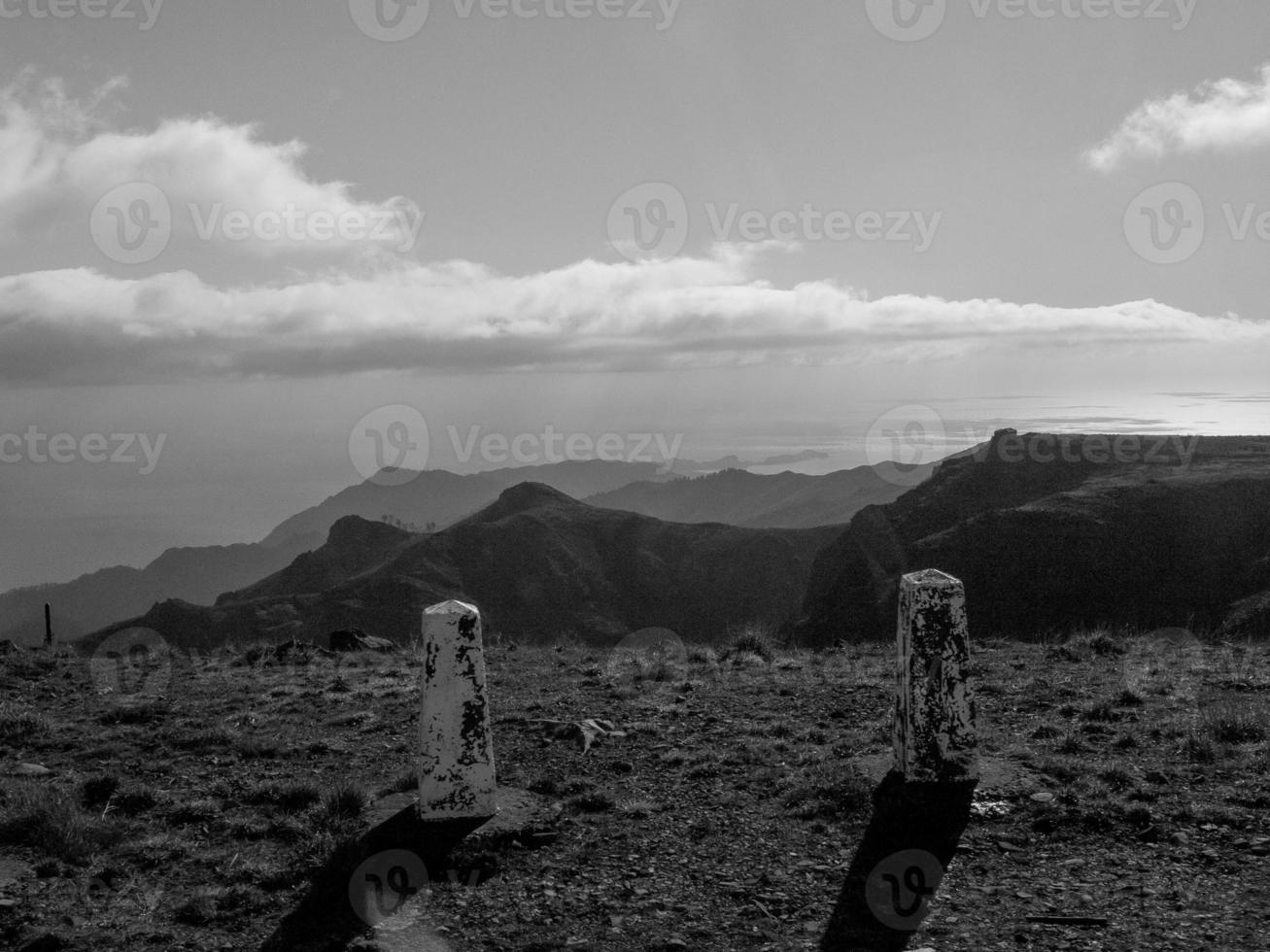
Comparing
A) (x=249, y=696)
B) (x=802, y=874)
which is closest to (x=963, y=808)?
(x=802, y=874)

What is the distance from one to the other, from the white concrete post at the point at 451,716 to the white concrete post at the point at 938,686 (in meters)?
3.25

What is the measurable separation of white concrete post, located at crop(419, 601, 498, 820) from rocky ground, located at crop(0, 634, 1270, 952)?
50 centimetres

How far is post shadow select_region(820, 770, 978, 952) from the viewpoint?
5.46 metres

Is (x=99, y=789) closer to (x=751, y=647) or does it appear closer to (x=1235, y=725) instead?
(x=1235, y=725)

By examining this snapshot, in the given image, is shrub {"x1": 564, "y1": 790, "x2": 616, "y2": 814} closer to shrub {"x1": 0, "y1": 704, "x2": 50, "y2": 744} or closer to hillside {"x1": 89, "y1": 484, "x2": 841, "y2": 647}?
shrub {"x1": 0, "y1": 704, "x2": 50, "y2": 744}

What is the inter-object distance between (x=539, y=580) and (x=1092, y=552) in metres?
41.5

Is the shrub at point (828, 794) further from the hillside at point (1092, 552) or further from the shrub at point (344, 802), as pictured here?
the hillside at point (1092, 552)

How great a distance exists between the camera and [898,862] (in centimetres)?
632

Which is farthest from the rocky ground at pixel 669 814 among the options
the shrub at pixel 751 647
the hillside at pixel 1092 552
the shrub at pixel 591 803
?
the hillside at pixel 1092 552

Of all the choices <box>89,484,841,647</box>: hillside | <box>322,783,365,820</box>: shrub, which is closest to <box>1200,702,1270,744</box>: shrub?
<box>322,783,365,820</box>: shrub

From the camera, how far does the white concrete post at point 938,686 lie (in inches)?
287

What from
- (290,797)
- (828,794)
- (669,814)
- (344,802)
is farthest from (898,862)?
(290,797)

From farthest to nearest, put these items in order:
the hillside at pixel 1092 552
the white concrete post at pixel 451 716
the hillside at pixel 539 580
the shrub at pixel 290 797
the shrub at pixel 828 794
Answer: the hillside at pixel 539 580 → the hillside at pixel 1092 552 → the shrub at pixel 290 797 → the shrub at pixel 828 794 → the white concrete post at pixel 451 716

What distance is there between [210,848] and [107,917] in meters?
1.18
